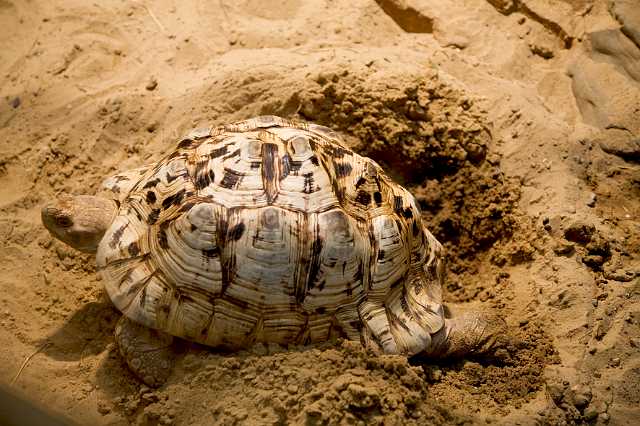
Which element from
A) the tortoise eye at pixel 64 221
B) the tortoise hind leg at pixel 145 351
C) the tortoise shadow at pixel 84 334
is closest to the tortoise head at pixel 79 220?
the tortoise eye at pixel 64 221

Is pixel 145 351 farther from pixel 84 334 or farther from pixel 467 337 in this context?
pixel 467 337

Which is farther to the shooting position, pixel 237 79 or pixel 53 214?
Result: pixel 237 79

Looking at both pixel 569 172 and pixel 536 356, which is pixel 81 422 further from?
pixel 569 172

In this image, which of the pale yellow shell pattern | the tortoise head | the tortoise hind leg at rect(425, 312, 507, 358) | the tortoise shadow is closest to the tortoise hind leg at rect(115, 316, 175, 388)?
the pale yellow shell pattern

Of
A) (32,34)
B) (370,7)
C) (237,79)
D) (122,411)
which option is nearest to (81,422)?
(122,411)

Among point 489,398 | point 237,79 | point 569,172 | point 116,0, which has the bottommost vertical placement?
point 489,398

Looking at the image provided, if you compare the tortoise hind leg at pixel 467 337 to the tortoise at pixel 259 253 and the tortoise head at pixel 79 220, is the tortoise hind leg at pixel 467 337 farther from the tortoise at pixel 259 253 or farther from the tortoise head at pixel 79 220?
the tortoise head at pixel 79 220

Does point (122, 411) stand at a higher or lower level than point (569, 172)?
lower

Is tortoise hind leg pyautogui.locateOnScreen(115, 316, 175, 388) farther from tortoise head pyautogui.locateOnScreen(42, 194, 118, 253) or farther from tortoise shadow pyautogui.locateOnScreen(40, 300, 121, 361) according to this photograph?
tortoise head pyautogui.locateOnScreen(42, 194, 118, 253)
